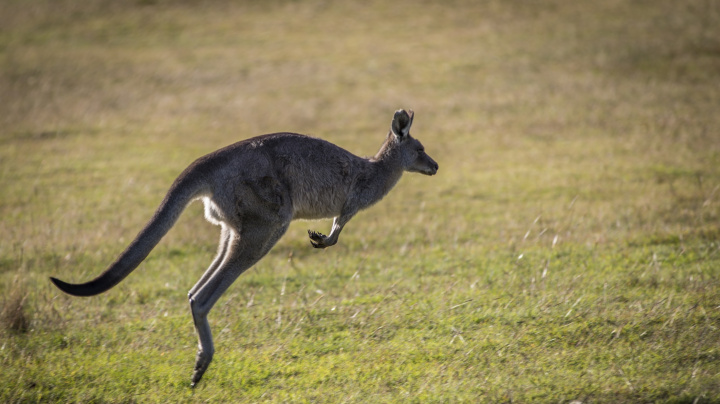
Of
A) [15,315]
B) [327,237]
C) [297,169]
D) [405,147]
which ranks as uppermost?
[297,169]

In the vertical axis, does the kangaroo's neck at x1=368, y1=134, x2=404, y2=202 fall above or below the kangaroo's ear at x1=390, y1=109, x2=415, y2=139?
below

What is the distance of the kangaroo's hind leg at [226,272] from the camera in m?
5.48

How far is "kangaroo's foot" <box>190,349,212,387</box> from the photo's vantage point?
17.9 feet

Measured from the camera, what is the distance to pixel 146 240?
16.7 feet

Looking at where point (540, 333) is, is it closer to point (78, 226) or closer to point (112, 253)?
point (112, 253)

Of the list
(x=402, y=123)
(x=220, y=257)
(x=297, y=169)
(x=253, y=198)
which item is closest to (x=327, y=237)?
(x=297, y=169)

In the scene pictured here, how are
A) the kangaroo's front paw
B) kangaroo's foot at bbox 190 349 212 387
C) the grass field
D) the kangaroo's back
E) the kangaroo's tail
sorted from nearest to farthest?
the kangaroo's tail
kangaroo's foot at bbox 190 349 212 387
the grass field
the kangaroo's back
the kangaroo's front paw

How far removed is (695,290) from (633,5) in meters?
20.5

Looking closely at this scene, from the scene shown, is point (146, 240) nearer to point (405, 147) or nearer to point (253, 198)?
point (253, 198)

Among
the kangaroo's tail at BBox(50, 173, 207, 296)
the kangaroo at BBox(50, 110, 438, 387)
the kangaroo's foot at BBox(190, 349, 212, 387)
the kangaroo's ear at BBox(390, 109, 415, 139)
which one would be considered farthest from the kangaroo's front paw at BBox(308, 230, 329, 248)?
the kangaroo's ear at BBox(390, 109, 415, 139)

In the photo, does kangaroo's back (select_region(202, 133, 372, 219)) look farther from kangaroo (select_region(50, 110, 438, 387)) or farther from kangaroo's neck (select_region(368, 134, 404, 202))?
kangaroo's neck (select_region(368, 134, 404, 202))

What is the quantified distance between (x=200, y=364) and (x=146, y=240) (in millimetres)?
1065

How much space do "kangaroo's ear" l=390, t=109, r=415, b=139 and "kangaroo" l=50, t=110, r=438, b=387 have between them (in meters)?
0.06

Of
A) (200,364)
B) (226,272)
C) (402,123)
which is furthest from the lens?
(402,123)
